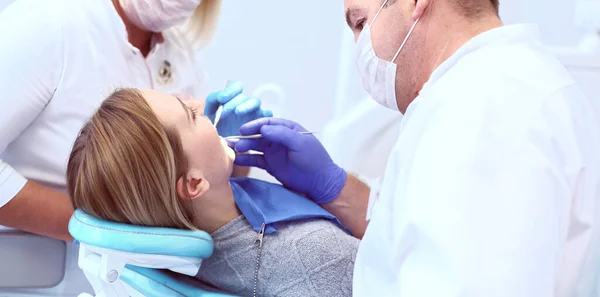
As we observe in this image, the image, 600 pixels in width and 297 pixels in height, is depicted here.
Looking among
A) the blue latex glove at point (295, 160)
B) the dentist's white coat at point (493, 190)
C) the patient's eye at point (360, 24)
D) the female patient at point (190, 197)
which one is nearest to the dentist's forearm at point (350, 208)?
the blue latex glove at point (295, 160)

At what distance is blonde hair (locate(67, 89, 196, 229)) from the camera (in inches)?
48.4

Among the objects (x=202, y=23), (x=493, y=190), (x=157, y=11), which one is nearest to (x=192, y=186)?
(x=157, y=11)

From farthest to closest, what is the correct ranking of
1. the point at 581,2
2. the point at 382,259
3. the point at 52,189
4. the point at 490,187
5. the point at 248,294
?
1. the point at 581,2
2. the point at 52,189
3. the point at 248,294
4. the point at 382,259
5. the point at 490,187

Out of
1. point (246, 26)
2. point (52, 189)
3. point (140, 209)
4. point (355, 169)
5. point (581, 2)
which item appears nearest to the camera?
point (140, 209)

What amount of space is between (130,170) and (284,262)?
370 mm

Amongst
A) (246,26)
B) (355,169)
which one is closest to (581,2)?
(355,169)

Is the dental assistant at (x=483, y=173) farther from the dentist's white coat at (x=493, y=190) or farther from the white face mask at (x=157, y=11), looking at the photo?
the white face mask at (x=157, y=11)

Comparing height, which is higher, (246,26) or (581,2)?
(581,2)

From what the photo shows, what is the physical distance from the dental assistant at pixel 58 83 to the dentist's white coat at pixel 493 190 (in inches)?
30.3

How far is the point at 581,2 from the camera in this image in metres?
1.93

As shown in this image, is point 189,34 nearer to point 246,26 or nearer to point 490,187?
point 246,26

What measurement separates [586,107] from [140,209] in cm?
82

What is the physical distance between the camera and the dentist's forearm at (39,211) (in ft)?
4.91

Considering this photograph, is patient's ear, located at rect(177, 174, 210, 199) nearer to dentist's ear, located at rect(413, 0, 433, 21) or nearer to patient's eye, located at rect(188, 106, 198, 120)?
patient's eye, located at rect(188, 106, 198, 120)
